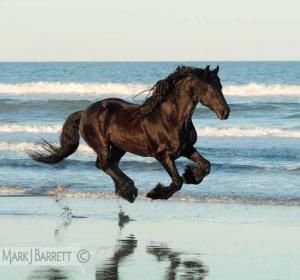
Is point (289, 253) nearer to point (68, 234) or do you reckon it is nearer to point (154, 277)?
point (154, 277)

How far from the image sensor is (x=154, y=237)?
10766 millimetres

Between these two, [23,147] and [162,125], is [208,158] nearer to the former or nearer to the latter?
[23,147]

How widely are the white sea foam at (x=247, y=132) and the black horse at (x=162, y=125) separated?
1336cm

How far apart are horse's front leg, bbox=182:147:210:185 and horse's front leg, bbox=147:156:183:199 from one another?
0.13m

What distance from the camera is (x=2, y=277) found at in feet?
28.3

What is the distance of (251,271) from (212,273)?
0.37 m

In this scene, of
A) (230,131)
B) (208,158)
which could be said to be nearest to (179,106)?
(208,158)

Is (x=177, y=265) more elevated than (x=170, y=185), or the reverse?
(x=170, y=185)

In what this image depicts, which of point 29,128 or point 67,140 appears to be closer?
point 67,140

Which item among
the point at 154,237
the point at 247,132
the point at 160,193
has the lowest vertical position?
the point at 154,237

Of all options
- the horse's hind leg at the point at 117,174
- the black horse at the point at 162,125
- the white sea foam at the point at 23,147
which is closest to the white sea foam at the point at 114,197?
the horse's hind leg at the point at 117,174

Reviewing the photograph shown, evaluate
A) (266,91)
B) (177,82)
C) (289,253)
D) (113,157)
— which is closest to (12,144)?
(113,157)

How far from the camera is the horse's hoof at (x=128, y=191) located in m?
11.8

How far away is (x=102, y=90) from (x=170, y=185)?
120 ft
